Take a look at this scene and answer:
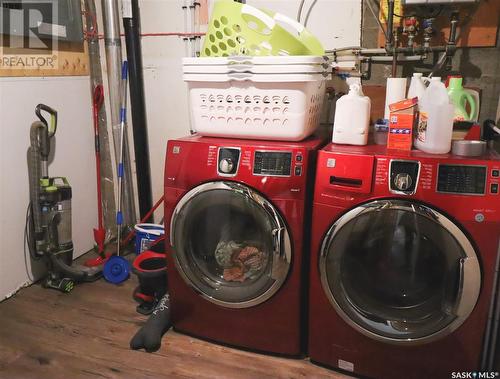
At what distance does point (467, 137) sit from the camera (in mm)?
1536

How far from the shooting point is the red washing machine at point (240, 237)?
1.54m

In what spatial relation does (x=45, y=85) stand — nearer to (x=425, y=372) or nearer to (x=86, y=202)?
(x=86, y=202)

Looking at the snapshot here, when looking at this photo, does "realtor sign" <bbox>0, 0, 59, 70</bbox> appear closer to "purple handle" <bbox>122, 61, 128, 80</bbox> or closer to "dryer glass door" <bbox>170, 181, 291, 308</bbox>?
"purple handle" <bbox>122, 61, 128, 80</bbox>

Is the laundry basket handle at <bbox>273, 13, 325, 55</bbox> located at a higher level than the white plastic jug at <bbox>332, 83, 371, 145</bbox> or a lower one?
higher

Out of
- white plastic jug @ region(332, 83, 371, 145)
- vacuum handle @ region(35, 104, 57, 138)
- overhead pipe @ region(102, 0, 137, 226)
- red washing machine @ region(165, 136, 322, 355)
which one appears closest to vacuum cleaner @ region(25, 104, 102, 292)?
vacuum handle @ region(35, 104, 57, 138)

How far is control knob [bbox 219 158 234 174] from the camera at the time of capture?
1581 millimetres

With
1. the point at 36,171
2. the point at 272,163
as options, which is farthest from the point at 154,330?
the point at 36,171

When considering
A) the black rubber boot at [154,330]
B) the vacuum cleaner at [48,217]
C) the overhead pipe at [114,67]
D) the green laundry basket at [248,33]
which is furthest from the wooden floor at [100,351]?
the green laundry basket at [248,33]

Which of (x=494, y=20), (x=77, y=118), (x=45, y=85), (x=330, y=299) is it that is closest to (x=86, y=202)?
(x=77, y=118)

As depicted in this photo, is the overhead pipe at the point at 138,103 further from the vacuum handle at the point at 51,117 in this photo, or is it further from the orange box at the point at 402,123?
the orange box at the point at 402,123

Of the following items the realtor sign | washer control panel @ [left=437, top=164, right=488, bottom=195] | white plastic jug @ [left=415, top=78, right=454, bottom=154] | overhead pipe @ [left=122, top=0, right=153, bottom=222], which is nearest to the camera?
washer control panel @ [left=437, top=164, right=488, bottom=195]

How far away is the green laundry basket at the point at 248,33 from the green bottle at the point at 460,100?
638 millimetres

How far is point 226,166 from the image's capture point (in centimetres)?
159

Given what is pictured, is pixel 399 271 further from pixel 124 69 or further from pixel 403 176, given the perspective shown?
pixel 124 69
